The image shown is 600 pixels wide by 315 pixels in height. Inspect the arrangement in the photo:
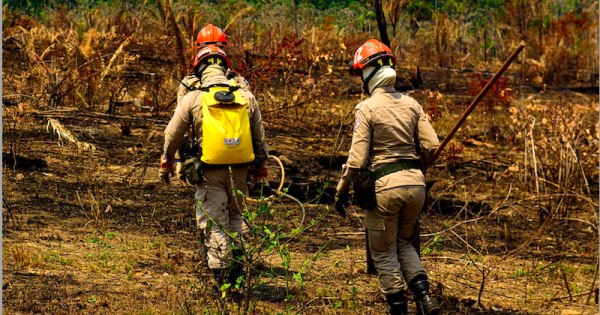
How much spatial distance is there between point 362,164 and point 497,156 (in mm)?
7370

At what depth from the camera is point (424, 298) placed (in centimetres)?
471

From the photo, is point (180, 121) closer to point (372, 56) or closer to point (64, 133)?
point (372, 56)

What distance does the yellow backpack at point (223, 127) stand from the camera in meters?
4.84

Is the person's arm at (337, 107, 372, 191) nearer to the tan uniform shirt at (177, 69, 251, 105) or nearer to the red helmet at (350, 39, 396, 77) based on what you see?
the red helmet at (350, 39, 396, 77)

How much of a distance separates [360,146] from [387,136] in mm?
216

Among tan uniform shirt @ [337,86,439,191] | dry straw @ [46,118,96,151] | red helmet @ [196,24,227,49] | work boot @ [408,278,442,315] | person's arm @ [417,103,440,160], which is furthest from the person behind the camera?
dry straw @ [46,118,96,151]

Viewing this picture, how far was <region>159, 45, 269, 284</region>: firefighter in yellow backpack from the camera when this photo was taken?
191 inches

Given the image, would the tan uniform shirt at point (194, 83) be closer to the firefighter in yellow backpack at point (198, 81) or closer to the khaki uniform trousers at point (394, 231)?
the firefighter in yellow backpack at point (198, 81)

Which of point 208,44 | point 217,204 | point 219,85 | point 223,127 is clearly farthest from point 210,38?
point 217,204

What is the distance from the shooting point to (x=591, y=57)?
1991 centimetres

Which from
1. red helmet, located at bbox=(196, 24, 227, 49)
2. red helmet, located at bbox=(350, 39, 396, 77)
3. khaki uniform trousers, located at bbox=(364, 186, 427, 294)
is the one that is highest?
red helmet, located at bbox=(196, 24, 227, 49)

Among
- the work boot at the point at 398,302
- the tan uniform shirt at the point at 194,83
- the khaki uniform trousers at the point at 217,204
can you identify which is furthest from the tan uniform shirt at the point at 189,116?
the work boot at the point at 398,302

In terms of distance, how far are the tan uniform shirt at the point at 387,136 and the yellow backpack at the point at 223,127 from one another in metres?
0.78

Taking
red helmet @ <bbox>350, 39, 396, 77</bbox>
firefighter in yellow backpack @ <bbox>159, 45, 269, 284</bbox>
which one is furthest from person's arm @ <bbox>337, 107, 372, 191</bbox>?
firefighter in yellow backpack @ <bbox>159, 45, 269, 284</bbox>
